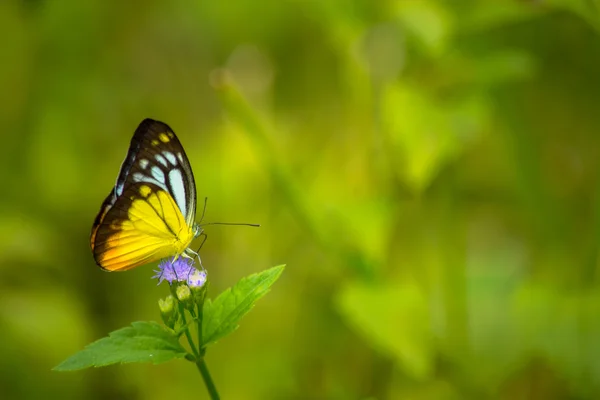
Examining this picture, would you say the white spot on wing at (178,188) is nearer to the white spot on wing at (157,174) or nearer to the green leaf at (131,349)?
the white spot on wing at (157,174)


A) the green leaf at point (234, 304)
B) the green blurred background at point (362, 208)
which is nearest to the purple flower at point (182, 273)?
the green leaf at point (234, 304)

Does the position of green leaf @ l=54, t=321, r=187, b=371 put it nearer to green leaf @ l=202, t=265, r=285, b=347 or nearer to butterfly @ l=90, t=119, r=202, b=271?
green leaf @ l=202, t=265, r=285, b=347

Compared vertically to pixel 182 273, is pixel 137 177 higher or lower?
higher

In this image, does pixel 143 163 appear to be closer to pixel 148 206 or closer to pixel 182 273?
pixel 148 206

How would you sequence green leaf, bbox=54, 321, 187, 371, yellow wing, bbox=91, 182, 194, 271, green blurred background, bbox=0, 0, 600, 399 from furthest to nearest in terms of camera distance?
green blurred background, bbox=0, 0, 600, 399 → yellow wing, bbox=91, 182, 194, 271 → green leaf, bbox=54, 321, 187, 371

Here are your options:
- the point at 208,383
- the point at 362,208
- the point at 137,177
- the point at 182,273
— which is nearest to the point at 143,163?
the point at 137,177

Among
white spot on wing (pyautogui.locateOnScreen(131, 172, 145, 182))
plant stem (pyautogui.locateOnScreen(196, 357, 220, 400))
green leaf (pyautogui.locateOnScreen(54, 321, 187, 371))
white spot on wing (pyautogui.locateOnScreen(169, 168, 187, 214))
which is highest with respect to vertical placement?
white spot on wing (pyautogui.locateOnScreen(131, 172, 145, 182))

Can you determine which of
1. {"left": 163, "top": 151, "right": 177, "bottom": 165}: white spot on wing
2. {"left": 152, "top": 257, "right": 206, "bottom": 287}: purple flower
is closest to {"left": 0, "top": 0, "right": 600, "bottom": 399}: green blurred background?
A: {"left": 163, "top": 151, "right": 177, "bottom": 165}: white spot on wing
